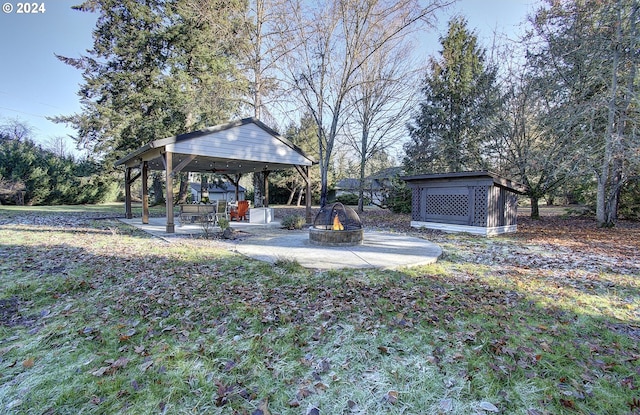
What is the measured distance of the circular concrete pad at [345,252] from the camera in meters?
5.66

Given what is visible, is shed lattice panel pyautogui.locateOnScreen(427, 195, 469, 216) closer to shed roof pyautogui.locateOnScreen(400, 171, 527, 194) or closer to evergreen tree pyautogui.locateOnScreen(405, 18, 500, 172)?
shed roof pyautogui.locateOnScreen(400, 171, 527, 194)

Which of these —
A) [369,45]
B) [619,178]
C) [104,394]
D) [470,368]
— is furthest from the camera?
[369,45]

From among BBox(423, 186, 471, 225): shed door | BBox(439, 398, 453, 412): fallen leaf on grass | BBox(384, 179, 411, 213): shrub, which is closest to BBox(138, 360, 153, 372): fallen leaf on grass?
BBox(439, 398, 453, 412): fallen leaf on grass

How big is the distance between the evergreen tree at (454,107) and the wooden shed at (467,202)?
5144 millimetres

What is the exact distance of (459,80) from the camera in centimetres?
1609

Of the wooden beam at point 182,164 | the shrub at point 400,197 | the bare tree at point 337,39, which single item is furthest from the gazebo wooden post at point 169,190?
the shrub at point 400,197

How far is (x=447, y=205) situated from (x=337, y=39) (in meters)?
8.76

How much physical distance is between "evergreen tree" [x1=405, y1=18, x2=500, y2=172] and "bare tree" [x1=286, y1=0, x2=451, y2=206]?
4529mm

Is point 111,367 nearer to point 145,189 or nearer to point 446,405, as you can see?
point 446,405

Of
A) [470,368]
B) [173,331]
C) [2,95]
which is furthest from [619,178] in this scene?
[2,95]

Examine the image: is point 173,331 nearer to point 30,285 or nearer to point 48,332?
point 48,332

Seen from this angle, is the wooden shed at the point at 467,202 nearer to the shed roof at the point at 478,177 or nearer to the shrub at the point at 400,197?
the shed roof at the point at 478,177

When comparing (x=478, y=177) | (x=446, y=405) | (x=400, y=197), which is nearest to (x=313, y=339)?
(x=446, y=405)

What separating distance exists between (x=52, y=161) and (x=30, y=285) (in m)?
25.0
